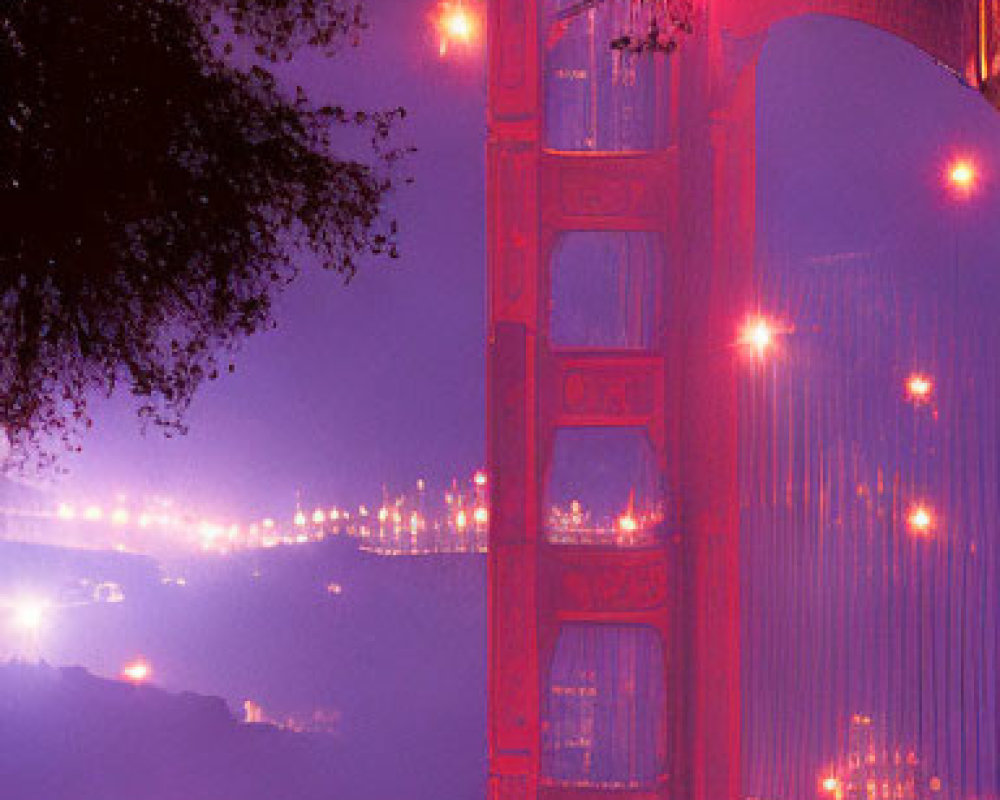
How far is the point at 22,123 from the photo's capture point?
2.74 m

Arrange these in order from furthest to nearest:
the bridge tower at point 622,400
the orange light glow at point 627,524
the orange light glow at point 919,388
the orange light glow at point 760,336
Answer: the orange light glow at point 919,388 < the orange light glow at point 760,336 < the orange light glow at point 627,524 < the bridge tower at point 622,400

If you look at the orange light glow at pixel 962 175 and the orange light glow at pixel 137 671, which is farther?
the orange light glow at pixel 137 671

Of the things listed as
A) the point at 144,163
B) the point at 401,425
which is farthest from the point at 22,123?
the point at 401,425

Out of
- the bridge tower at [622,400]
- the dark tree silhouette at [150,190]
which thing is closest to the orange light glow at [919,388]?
the bridge tower at [622,400]

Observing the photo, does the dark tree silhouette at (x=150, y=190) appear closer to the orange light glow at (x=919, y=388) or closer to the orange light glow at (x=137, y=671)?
the orange light glow at (x=919, y=388)

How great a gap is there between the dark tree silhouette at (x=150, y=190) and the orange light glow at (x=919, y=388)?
486cm

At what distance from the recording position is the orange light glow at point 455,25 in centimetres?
658

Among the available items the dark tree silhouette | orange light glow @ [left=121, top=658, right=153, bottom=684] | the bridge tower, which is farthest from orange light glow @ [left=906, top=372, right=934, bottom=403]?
orange light glow @ [left=121, top=658, right=153, bottom=684]

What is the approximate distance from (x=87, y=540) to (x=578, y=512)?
174 inches

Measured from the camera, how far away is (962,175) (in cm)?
715

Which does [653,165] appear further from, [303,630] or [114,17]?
[303,630]

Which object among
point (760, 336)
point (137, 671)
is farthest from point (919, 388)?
point (137, 671)

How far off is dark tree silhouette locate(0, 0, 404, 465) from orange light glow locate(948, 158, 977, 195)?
5.13 meters

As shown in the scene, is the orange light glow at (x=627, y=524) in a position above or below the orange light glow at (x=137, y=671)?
above
